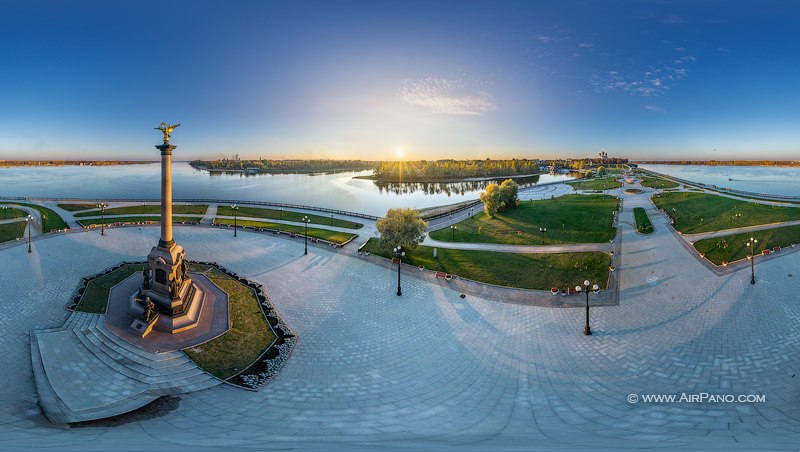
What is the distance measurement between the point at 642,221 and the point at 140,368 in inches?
1484

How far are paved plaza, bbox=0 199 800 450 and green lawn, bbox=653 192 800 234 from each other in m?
10.2

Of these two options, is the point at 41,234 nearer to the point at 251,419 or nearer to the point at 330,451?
the point at 251,419

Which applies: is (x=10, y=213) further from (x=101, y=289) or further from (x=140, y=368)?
(x=140, y=368)

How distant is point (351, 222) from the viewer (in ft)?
119

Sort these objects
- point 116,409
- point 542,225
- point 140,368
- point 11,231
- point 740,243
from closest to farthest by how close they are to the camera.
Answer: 1. point 116,409
2. point 140,368
3. point 740,243
4. point 11,231
5. point 542,225

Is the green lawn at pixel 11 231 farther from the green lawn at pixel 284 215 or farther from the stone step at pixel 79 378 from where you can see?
the stone step at pixel 79 378

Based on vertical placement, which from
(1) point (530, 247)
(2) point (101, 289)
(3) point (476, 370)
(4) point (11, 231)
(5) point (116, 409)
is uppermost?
(4) point (11, 231)

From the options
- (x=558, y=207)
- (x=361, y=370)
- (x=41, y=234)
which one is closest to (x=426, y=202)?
(x=558, y=207)

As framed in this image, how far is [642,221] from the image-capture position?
108 ft

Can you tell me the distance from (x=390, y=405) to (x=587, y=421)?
498cm

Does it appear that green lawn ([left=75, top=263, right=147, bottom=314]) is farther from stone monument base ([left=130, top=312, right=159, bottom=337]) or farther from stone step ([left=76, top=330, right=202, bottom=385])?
stone step ([left=76, top=330, right=202, bottom=385])

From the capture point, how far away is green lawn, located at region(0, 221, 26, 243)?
89.9 ft

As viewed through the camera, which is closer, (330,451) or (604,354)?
(330,451)

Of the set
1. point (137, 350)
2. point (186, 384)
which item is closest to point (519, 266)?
point (186, 384)
